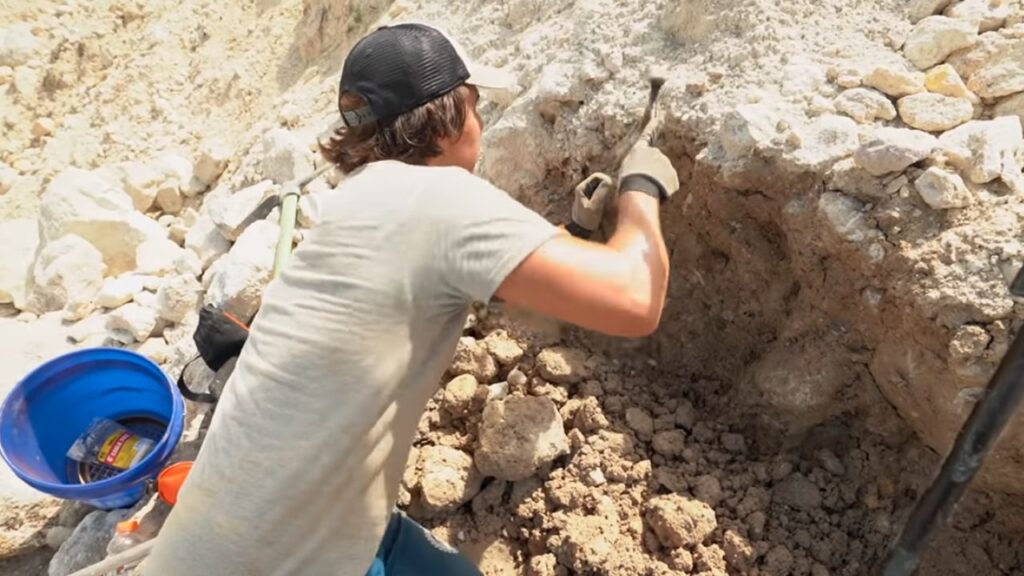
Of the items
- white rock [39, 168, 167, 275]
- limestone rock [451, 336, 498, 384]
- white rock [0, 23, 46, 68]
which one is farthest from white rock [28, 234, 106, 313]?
white rock [0, 23, 46, 68]

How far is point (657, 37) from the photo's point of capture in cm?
220

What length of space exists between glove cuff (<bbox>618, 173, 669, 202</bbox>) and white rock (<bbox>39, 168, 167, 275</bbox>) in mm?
2339

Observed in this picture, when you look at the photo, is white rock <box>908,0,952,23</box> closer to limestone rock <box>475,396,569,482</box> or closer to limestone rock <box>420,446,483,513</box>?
limestone rock <box>475,396,569,482</box>

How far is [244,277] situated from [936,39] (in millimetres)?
2154

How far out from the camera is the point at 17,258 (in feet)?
10.8

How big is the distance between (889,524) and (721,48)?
4.55 ft

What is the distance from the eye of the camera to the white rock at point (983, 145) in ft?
5.32

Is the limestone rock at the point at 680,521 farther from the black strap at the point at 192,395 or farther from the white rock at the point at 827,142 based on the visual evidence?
the black strap at the point at 192,395

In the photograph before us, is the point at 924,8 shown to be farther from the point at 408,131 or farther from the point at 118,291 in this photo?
the point at 118,291

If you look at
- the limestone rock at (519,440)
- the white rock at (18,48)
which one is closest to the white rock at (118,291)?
the limestone rock at (519,440)

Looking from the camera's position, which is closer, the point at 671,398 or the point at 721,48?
the point at 721,48

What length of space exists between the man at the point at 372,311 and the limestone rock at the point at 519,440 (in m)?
0.56

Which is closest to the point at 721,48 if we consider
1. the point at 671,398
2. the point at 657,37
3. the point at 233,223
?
the point at 657,37

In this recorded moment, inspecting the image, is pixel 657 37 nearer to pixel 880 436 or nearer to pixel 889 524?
pixel 880 436
